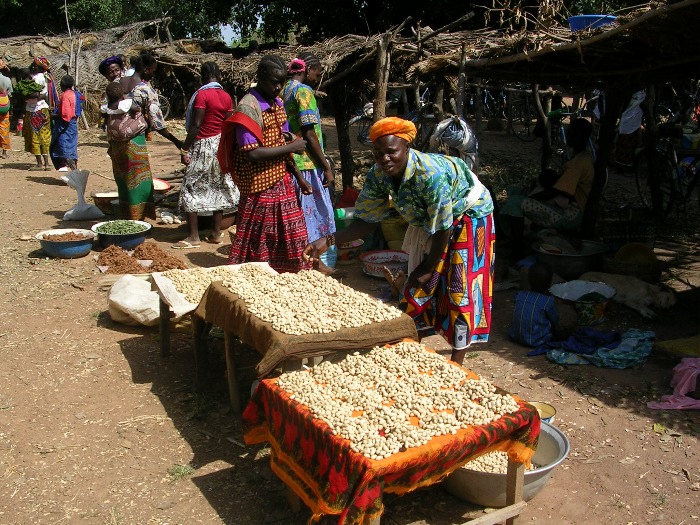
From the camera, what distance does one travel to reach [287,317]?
327 centimetres

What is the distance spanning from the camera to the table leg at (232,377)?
3857mm

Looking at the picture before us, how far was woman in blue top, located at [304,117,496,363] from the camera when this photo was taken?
3410mm

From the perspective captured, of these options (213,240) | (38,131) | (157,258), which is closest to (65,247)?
(157,258)

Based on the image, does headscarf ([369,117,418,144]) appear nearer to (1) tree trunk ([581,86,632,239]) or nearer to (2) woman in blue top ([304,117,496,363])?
(2) woman in blue top ([304,117,496,363])

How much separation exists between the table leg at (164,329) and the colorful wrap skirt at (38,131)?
8.58 metres

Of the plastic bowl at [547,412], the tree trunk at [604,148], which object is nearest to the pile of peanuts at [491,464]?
the plastic bowl at [547,412]

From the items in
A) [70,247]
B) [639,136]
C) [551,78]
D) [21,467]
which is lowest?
[21,467]

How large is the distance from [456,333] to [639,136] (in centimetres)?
909

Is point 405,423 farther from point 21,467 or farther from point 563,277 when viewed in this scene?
point 563,277

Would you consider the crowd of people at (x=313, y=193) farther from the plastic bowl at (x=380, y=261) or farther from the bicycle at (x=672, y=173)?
the bicycle at (x=672, y=173)

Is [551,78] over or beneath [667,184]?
over

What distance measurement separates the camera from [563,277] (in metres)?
6.26

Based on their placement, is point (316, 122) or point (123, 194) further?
point (123, 194)

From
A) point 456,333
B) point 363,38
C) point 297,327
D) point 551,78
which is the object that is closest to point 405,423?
point 297,327
